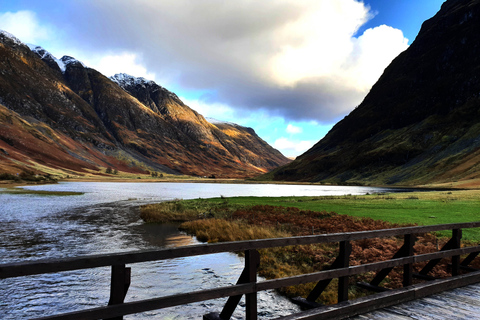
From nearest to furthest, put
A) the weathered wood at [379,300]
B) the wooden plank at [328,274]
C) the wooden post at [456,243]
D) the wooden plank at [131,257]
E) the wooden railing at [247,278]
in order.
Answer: the wooden plank at [131,257] → the wooden railing at [247,278] → the wooden plank at [328,274] → the weathered wood at [379,300] → the wooden post at [456,243]

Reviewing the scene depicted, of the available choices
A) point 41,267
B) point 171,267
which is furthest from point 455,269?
point 171,267

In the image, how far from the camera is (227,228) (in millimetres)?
24797

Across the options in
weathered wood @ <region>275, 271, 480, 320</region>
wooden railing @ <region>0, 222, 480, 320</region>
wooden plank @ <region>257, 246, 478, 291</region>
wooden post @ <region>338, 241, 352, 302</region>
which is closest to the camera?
wooden railing @ <region>0, 222, 480, 320</region>

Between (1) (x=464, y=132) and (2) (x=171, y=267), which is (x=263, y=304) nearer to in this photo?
(2) (x=171, y=267)

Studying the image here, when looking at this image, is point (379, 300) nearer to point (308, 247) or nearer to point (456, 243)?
point (456, 243)

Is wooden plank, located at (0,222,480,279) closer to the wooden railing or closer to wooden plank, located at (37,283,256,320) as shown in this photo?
the wooden railing

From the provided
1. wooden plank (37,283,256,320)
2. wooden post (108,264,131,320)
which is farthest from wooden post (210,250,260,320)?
wooden post (108,264,131,320)

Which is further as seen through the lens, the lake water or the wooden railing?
the lake water

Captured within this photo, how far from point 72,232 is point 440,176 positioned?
128388mm

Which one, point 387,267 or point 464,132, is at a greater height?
point 464,132

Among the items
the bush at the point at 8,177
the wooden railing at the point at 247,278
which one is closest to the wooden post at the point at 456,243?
the wooden railing at the point at 247,278

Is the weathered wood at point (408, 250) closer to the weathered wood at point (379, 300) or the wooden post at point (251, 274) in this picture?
the weathered wood at point (379, 300)

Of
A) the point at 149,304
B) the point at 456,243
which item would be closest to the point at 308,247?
the point at 456,243

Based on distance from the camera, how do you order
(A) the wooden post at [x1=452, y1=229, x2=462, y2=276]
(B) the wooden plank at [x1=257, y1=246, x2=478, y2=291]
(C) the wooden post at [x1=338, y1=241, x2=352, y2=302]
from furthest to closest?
(A) the wooden post at [x1=452, y1=229, x2=462, y2=276] < (C) the wooden post at [x1=338, y1=241, x2=352, y2=302] < (B) the wooden plank at [x1=257, y1=246, x2=478, y2=291]
